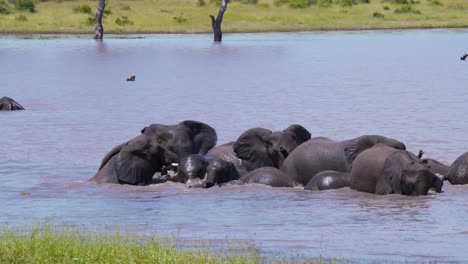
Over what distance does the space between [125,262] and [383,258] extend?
2364mm

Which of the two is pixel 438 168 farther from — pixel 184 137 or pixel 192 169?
pixel 184 137

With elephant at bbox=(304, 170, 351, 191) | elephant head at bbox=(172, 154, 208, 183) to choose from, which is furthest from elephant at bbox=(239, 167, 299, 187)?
elephant head at bbox=(172, 154, 208, 183)

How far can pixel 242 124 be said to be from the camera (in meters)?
23.1

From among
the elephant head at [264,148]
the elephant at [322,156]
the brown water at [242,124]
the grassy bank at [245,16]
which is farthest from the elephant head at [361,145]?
the grassy bank at [245,16]

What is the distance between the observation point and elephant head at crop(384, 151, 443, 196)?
13391 mm

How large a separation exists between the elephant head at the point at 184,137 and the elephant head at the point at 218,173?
1.03 metres

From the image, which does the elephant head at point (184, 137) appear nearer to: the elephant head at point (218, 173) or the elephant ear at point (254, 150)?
the elephant ear at point (254, 150)

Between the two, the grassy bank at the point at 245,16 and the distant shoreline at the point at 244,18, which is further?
the grassy bank at the point at 245,16

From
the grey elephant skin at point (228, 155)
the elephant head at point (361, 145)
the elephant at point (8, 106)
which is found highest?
the elephant head at point (361, 145)

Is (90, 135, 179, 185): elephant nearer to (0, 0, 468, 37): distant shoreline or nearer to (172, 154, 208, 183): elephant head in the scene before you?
(172, 154, 208, 183): elephant head

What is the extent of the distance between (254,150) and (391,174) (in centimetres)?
266

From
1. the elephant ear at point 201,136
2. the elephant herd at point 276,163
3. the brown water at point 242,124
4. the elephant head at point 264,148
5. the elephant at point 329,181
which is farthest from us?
the elephant ear at point 201,136

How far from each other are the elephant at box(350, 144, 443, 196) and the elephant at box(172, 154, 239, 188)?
1.65 meters

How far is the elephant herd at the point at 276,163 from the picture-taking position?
1366cm
